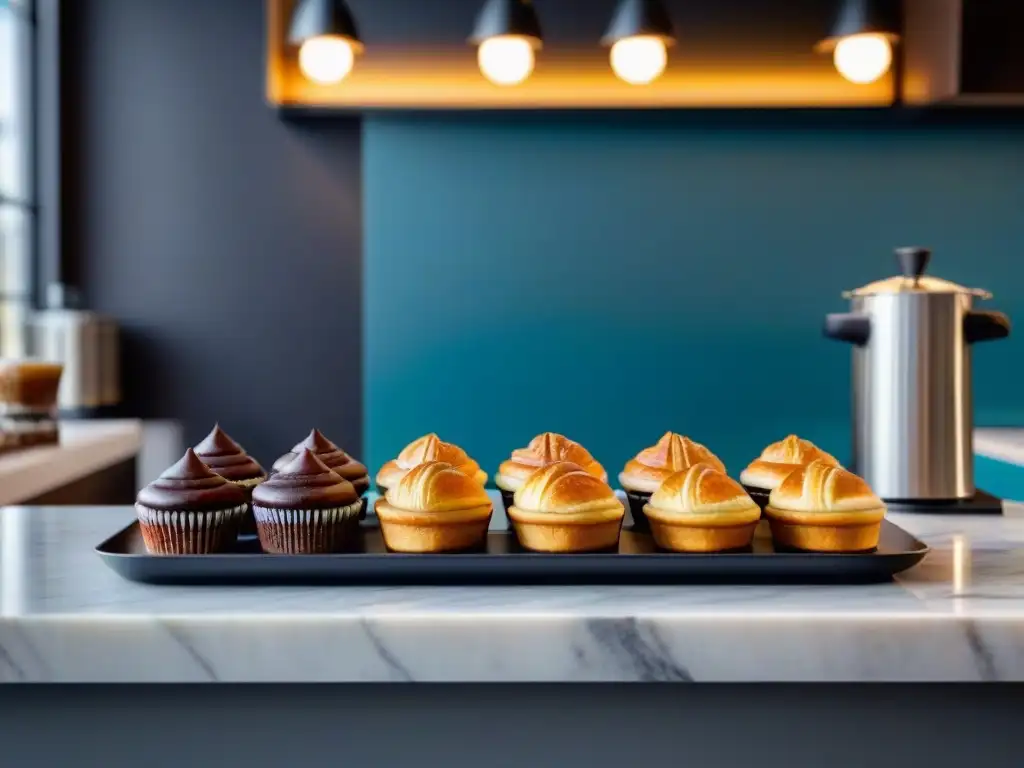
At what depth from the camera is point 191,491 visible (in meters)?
1.04

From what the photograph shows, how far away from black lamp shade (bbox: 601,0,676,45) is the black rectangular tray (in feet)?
6.26

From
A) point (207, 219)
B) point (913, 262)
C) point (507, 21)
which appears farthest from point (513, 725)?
point (207, 219)

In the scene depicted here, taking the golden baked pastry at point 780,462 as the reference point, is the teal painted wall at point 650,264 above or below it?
above

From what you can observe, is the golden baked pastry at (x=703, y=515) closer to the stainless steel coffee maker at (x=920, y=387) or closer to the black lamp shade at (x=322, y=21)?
the stainless steel coffee maker at (x=920, y=387)

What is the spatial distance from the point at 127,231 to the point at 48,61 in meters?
0.58

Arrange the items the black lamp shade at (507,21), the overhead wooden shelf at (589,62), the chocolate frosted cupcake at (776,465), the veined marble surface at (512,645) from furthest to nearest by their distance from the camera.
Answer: the overhead wooden shelf at (589,62) → the black lamp shade at (507,21) → the chocolate frosted cupcake at (776,465) → the veined marble surface at (512,645)

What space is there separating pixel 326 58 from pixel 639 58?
824 mm

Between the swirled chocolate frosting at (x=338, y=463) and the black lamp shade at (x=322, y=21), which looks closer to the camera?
the swirled chocolate frosting at (x=338, y=463)

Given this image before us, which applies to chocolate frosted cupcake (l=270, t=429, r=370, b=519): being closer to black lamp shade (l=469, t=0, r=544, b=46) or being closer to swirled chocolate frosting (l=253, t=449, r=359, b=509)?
swirled chocolate frosting (l=253, t=449, r=359, b=509)

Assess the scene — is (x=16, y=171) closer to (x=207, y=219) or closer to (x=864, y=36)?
(x=207, y=219)

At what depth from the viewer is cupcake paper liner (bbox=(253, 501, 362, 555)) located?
40.7 inches

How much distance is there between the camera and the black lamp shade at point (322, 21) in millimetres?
2615

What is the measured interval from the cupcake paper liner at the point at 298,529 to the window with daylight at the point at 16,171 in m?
2.52

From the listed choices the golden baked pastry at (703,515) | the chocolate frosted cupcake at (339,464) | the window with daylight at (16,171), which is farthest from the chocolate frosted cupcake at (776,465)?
the window with daylight at (16,171)
